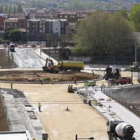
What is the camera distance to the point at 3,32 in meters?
135

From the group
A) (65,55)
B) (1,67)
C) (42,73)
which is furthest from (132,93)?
(65,55)

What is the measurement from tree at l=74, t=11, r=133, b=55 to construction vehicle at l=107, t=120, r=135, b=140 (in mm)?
50039

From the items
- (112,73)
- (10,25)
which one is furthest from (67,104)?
(10,25)

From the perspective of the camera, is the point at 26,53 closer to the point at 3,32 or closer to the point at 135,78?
the point at 135,78

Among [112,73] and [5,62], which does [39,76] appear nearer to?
[112,73]

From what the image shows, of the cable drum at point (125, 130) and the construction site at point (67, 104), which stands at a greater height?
the cable drum at point (125, 130)

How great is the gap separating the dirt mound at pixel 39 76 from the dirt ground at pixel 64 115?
13.0ft

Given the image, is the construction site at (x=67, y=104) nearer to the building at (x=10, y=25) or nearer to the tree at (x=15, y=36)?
the tree at (x=15, y=36)

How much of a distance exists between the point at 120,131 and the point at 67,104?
13872mm

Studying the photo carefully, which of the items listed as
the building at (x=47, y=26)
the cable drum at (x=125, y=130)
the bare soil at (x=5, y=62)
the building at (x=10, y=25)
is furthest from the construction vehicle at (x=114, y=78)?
the building at (x=10, y=25)

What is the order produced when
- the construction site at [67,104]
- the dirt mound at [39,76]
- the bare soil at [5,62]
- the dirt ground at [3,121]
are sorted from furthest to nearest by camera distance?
the bare soil at [5,62], the dirt mound at [39,76], the dirt ground at [3,121], the construction site at [67,104]

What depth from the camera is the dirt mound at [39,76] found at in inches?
2243

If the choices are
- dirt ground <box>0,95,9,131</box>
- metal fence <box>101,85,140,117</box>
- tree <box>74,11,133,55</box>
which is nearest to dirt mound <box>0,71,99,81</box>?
metal fence <box>101,85,140,117</box>

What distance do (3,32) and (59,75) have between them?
7800 cm
